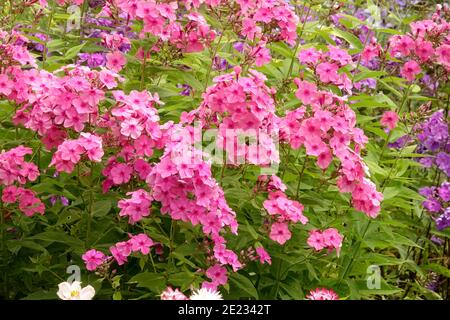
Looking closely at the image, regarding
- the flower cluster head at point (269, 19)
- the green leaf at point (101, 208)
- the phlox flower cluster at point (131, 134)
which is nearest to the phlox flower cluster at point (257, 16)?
the flower cluster head at point (269, 19)

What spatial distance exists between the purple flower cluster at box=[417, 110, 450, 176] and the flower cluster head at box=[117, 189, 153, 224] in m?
2.04

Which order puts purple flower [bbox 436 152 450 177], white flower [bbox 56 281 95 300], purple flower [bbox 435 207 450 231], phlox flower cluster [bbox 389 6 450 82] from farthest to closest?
purple flower [bbox 436 152 450 177] < purple flower [bbox 435 207 450 231] < phlox flower cluster [bbox 389 6 450 82] < white flower [bbox 56 281 95 300]

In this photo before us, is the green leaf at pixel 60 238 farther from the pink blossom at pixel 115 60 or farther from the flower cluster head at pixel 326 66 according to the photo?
the flower cluster head at pixel 326 66


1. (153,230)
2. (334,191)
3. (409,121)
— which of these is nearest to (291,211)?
(153,230)

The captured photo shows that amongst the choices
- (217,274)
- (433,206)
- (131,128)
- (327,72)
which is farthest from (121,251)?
(433,206)

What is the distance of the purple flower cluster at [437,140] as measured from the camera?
4.46 m

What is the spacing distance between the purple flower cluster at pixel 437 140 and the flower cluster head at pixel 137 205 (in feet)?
6.68

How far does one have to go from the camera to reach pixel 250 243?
3242 millimetres

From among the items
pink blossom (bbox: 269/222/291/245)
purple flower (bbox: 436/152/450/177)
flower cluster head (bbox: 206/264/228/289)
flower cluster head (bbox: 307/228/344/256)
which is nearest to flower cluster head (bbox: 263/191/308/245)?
pink blossom (bbox: 269/222/291/245)

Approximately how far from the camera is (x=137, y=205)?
282 centimetres

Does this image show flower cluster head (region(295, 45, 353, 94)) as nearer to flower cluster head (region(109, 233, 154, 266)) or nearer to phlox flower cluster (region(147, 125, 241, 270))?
phlox flower cluster (region(147, 125, 241, 270))

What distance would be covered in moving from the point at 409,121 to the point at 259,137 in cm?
108

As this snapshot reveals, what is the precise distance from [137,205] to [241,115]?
480 millimetres

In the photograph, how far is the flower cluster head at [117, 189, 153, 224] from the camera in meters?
2.79
